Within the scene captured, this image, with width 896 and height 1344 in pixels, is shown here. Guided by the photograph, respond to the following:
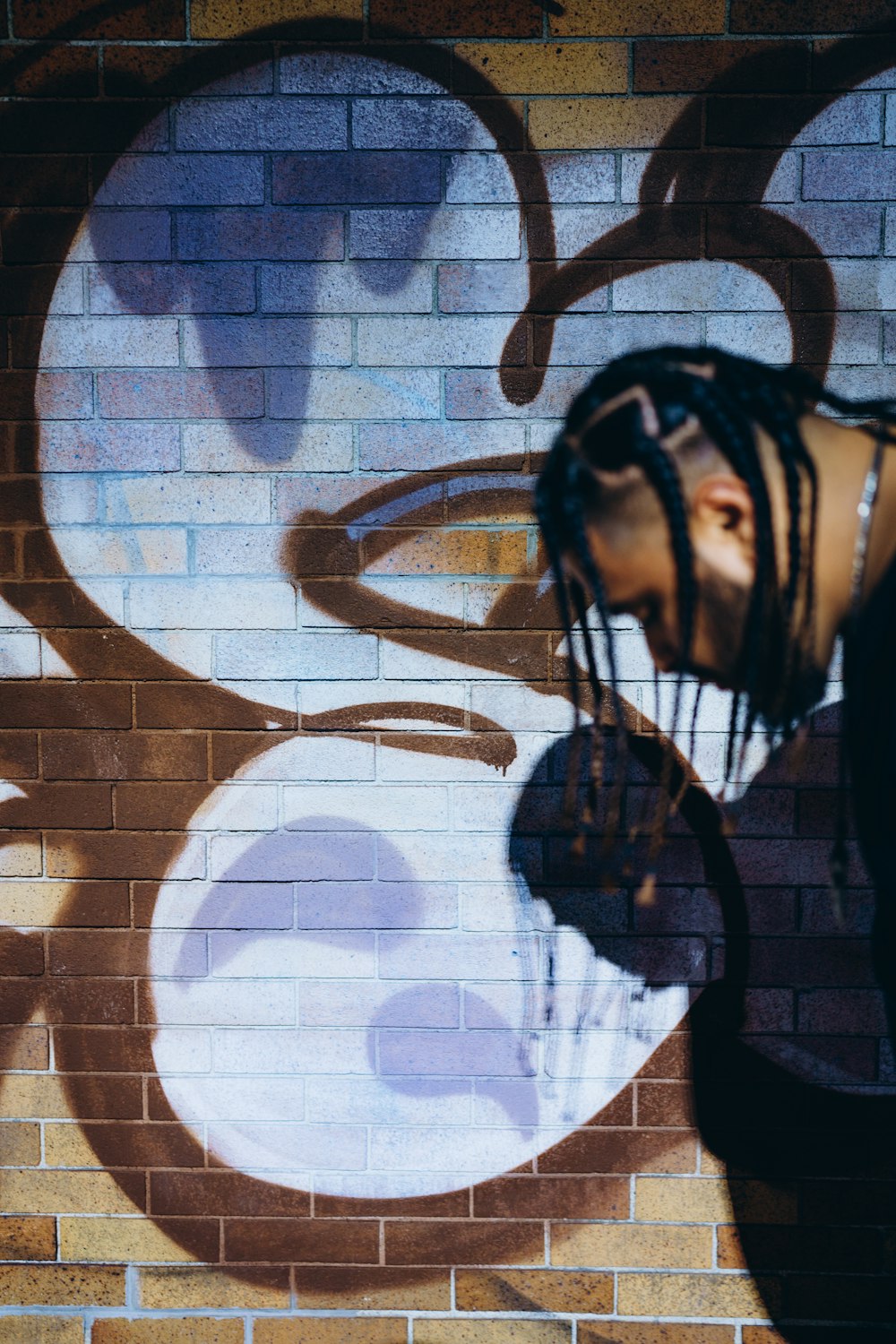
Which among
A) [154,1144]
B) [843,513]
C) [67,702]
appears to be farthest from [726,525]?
[154,1144]

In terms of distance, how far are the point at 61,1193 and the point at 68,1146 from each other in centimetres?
11

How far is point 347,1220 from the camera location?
2.18m

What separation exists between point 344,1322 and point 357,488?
73.1 inches

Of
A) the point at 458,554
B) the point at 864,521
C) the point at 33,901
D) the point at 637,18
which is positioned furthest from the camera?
the point at 33,901

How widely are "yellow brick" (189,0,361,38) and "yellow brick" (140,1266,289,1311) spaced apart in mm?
2668

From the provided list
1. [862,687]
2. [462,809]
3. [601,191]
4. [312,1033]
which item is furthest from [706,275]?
[312,1033]

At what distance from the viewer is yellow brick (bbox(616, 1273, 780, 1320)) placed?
2156mm

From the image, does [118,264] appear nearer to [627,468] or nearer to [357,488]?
[357,488]

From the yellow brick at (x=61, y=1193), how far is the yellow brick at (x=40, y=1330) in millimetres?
252

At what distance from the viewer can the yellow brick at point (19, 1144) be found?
2203 mm

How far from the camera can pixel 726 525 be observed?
55.2 inches

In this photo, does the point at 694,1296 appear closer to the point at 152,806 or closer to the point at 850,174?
the point at 152,806

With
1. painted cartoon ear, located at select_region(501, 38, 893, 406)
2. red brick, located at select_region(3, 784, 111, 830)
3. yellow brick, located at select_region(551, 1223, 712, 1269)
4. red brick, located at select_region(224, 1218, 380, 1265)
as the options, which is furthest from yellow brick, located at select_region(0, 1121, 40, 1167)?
painted cartoon ear, located at select_region(501, 38, 893, 406)

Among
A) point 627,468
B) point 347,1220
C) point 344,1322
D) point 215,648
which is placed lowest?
point 344,1322
